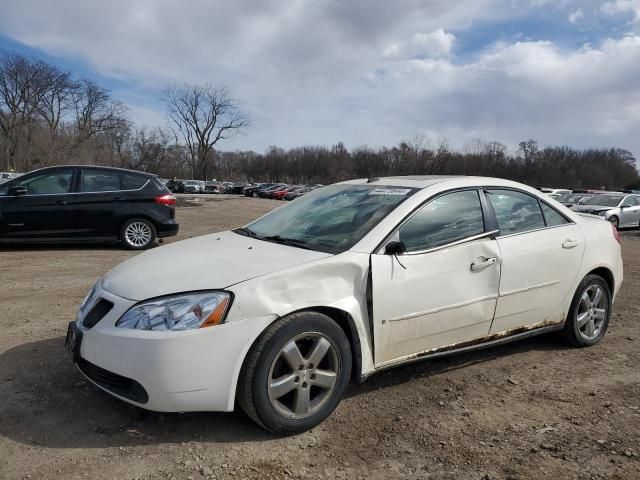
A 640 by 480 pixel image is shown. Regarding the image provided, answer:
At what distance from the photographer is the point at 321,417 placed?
2.98m

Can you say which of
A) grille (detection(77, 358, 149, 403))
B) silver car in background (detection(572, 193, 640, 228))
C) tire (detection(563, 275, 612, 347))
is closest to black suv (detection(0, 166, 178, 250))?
grille (detection(77, 358, 149, 403))

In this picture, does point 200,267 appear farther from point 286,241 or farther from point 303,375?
point 303,375

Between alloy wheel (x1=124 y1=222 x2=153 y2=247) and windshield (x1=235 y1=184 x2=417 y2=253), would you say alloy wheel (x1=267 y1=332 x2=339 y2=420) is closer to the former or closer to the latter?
windshield (x1=235 y1=184 x2=417 y2=253)

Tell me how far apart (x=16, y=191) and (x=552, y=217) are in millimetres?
8676

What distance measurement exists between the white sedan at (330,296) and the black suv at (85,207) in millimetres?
6118

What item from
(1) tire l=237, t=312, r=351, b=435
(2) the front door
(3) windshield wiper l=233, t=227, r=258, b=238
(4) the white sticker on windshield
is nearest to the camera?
(1) tire l=237, t=312, r=351, b=435

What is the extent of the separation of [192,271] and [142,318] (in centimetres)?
42

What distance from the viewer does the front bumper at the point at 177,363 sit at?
262 cm

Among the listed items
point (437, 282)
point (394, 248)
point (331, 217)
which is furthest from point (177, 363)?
point (437, 282)

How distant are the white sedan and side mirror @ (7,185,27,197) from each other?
21.0 ft

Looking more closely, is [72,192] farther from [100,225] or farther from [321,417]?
[321,417]

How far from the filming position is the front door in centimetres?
317

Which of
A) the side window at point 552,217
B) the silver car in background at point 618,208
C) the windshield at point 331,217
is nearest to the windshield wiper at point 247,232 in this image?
the windshield at point 331,217

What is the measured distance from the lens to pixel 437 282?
3.36m
